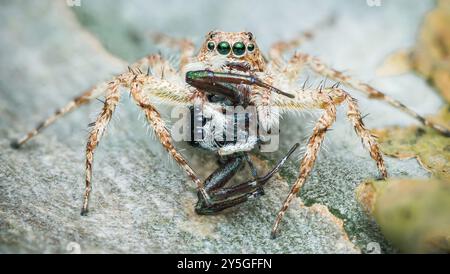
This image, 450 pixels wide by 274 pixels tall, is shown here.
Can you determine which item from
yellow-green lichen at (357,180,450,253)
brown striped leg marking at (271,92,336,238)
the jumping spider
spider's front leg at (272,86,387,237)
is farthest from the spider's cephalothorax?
yellow-green lichen at (357,180,450,253)

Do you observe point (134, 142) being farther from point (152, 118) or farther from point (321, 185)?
point (321, 185)

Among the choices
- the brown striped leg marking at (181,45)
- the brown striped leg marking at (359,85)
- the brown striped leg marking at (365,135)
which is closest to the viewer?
the brown striped leg marking at (365,135)

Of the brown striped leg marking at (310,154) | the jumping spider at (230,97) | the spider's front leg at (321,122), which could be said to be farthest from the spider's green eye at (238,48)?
the brown striped leg marking at (310,154)

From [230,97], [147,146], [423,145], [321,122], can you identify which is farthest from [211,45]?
[423,145]

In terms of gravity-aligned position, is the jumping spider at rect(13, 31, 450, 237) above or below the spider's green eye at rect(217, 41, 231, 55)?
below

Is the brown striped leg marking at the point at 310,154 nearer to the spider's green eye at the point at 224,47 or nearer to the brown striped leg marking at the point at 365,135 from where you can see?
the brown striped leg marking at the point at 365,135

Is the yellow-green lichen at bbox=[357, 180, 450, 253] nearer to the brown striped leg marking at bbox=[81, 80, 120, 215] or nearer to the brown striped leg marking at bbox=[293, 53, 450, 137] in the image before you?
the brown striped leg marking at bbox=[293, 53, 450, 137]

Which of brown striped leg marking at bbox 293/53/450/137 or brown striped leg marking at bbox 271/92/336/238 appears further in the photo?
brown striped leg marking at bbox 293/53/450/137
